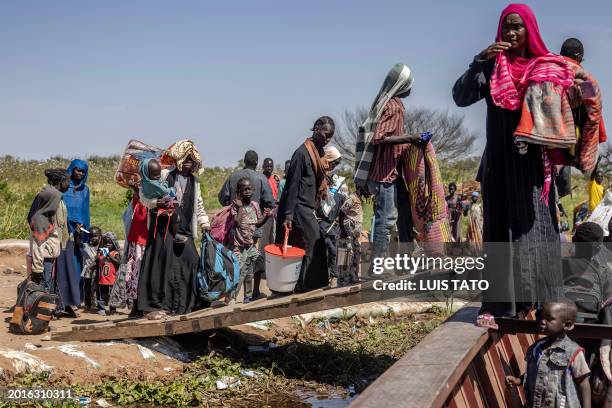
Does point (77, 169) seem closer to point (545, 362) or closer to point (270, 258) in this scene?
point (270, 258)

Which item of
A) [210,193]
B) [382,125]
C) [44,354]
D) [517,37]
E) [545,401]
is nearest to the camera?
[545,401]

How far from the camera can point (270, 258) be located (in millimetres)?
7168

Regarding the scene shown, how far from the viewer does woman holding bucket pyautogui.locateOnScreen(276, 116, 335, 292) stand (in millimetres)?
→ 7285

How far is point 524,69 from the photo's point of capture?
4.64 m

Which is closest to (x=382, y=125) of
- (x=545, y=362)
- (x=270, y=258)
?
(x=270, y=258)

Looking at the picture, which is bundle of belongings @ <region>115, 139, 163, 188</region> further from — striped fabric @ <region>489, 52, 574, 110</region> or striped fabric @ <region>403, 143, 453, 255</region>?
striped fabric @ <region>489, 52, 574, 110</region>

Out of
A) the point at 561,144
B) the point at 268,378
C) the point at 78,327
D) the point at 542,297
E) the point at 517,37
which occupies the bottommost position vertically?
the point at 268,378

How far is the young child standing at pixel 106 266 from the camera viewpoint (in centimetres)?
871

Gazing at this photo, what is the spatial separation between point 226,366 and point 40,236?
239 centimetres

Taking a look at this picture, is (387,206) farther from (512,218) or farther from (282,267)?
(512,218)

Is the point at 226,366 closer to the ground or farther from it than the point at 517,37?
closer to the ground

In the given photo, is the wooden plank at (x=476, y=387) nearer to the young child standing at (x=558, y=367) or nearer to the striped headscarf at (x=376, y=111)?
the young child standing at (x=558, y=367)

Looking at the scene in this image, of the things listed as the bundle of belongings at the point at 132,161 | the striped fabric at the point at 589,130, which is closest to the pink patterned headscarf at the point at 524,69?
the striped fabric at the point at 589,130

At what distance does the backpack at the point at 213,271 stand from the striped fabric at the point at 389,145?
1.68 m
